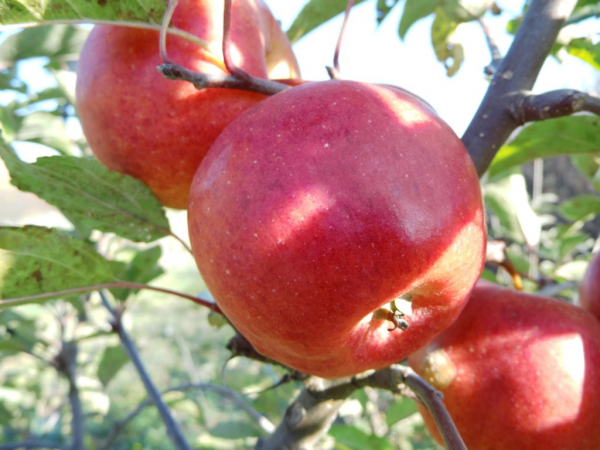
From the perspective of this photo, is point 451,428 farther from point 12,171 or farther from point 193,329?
point 193,329

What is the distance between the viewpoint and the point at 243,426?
1.50m

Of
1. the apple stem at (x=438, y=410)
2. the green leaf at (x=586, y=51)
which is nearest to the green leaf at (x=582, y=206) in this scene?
the green leaf at (x=586, y=51)

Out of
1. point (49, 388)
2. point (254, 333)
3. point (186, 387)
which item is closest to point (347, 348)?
point (254, 333)

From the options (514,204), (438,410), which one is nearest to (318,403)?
(438,410)

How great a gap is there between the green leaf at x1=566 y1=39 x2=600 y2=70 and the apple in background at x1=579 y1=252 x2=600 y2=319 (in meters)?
0.36

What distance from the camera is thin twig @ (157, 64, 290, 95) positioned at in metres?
0.54

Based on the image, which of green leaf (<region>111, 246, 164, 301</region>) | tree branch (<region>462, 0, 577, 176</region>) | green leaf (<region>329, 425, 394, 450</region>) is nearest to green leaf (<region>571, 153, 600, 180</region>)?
tree branch (<region>462, 0, 577, 176</region>)

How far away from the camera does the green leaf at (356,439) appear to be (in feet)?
3.80

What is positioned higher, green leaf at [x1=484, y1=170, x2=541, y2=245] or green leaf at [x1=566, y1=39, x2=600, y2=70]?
green leaf at [x1=566, y1=39, x2=600, y2=70]

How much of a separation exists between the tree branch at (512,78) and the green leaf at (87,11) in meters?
0.45

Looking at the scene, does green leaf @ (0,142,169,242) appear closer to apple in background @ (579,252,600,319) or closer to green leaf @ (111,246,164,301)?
green leaf @ (111,246,164,301)

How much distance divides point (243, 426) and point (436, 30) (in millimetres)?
1217

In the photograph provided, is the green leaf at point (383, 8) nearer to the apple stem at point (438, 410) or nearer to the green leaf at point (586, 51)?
the green leaf at point (586, 51)

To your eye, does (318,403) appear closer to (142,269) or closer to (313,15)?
(142,269)
